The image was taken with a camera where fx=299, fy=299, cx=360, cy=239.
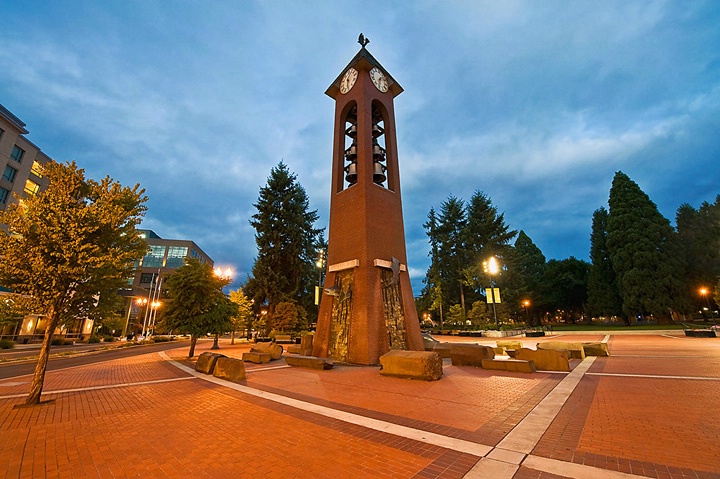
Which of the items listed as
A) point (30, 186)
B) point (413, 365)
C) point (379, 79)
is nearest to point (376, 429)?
point (413, 365)


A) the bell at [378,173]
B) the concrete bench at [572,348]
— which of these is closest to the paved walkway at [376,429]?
the concrete bench at [572,348]

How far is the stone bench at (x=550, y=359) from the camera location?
1058 centimetres

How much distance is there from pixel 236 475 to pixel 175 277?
48.0 ft

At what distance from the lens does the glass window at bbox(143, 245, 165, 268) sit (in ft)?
→ 216

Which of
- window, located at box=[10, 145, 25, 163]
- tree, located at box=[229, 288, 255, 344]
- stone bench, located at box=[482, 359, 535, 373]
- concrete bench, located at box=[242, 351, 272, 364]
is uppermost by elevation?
window, located at box=[10, 145, 25, 163]

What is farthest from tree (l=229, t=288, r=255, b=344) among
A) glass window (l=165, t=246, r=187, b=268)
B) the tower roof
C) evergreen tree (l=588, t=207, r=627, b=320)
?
evergreen tree (l=588, t=207, r=627, b=320)

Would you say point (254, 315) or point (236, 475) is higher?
point (254, 315)

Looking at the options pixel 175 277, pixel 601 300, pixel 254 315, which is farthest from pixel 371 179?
pixel 601 300

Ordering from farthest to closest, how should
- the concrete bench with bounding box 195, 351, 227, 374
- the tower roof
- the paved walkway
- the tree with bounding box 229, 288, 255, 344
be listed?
the tree with bounding box 229, 288, 255, 344 < the tower roof < the concrete bench with bounding box 195, 351, 227, 374 < the paved walkway

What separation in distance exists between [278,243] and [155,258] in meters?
48.9

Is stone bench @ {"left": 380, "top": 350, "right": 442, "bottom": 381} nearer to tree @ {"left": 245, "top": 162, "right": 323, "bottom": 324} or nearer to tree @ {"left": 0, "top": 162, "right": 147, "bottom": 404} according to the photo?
tree @ {"left": 0, "top": 162, "right": 147, "bottom": 404}

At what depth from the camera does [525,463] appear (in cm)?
368

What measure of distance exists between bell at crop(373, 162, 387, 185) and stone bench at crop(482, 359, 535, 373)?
10.2 meters

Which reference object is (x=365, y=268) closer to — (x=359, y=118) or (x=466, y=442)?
(x=359, y=118)
